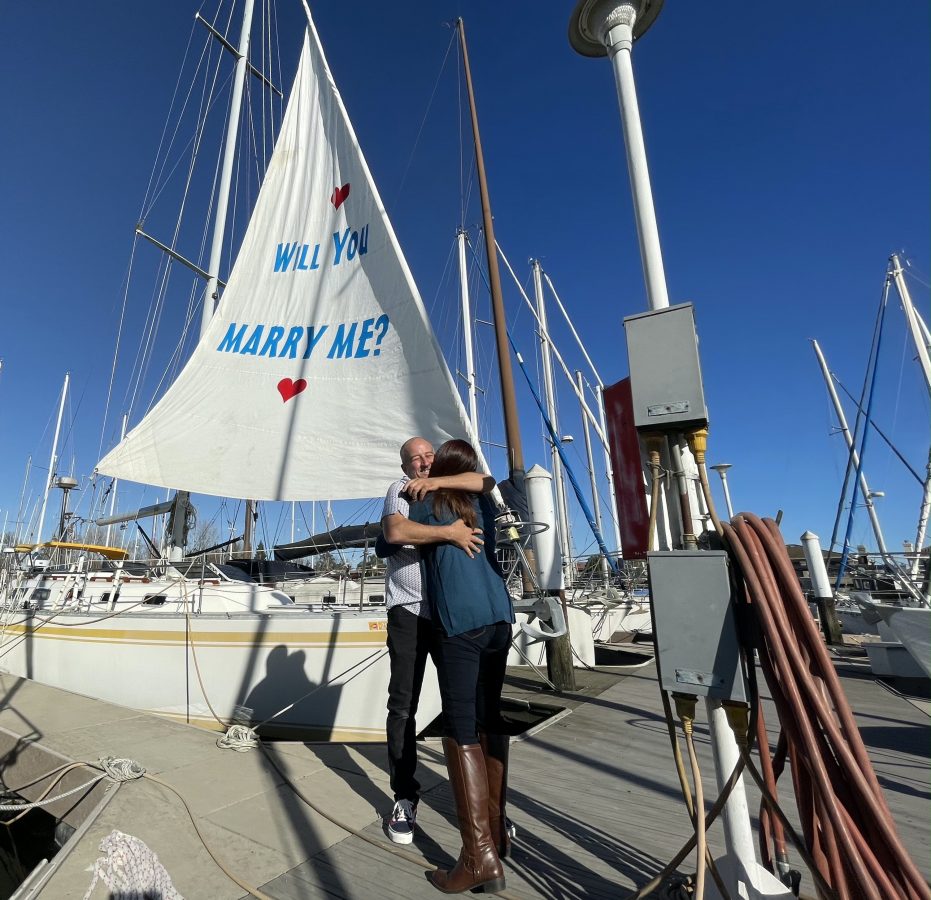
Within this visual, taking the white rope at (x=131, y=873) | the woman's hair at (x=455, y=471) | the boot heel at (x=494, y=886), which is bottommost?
the boot heel at (x=494, y=886)

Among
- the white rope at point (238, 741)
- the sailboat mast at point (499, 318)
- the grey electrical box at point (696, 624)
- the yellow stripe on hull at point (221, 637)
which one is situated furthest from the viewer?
the sailboat mast at point (499, 318)

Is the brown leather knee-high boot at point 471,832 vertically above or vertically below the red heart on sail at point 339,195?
below

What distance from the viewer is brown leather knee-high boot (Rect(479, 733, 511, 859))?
1.96m

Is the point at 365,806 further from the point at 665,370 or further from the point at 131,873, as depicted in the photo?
the point at 665,370

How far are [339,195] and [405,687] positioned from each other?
23.7ft

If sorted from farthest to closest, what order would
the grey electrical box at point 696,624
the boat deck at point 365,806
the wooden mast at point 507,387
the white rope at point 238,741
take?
the wooden mast at point 507,387 → the white rope at point 238,741 → the boat deck at point 365,806 → the grey electrical box at point 696,624

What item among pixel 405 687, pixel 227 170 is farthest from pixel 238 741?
pixel 227 170

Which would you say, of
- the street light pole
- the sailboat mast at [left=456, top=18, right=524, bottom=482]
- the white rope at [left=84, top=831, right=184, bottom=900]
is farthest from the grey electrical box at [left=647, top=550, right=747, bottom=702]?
the sailboat mast at [left=456, top=18, right=524, bottom=482]

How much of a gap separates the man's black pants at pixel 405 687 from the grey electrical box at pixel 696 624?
4.16ft

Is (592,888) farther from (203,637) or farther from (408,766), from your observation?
(203,637)

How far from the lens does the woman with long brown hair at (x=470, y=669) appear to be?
1770mm

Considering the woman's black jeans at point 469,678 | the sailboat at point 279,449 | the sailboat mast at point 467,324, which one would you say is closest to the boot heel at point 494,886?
the woman's black jeans at point 469,678

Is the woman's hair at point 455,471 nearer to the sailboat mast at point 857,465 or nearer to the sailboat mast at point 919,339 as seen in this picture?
the sailboat mast at point 857,465

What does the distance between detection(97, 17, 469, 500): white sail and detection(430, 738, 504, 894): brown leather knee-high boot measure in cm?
361
